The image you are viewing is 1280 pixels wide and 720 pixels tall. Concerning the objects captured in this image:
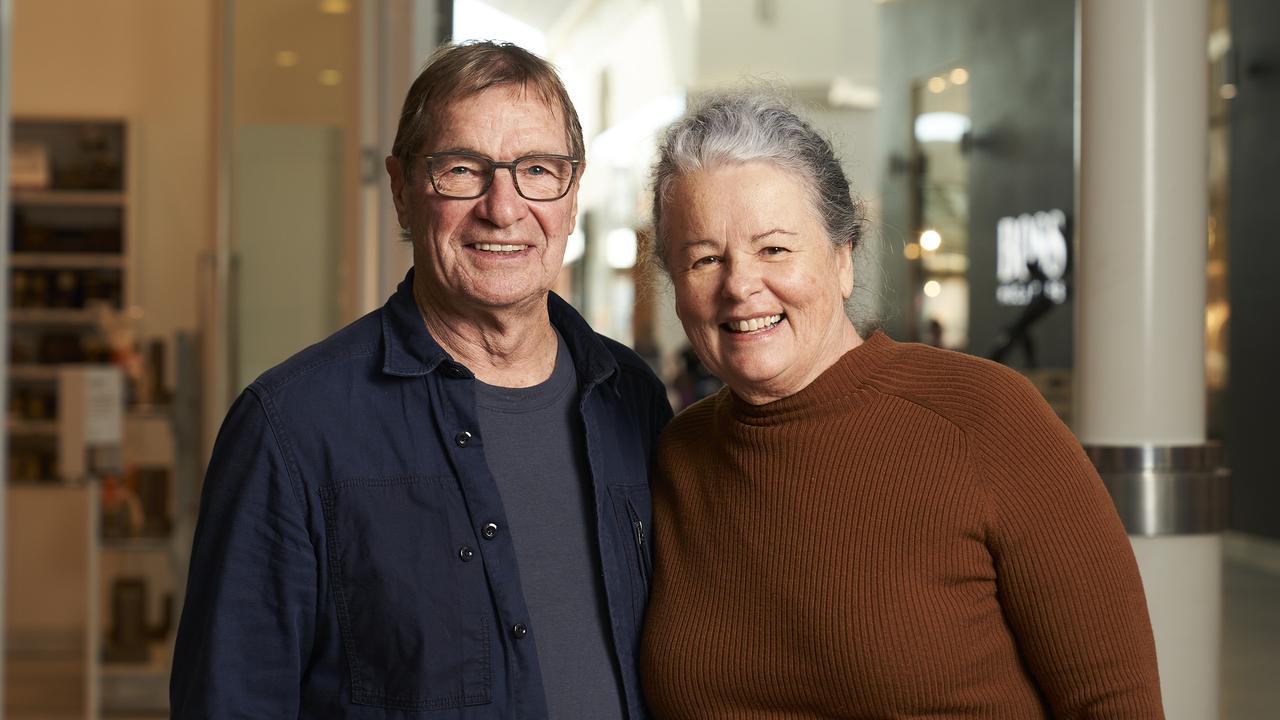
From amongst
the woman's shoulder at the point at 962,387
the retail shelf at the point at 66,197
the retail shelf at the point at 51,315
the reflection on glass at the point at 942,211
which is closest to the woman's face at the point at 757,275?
the woman's shoulder at the point at 962,387

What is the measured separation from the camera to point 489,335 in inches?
72.1

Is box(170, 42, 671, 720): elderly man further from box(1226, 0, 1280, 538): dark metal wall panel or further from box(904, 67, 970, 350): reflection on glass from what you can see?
box(904, 67, 970, 350): reflection on glass

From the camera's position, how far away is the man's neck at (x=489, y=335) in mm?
1819

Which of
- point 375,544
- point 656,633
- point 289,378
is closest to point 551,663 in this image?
point 656,633

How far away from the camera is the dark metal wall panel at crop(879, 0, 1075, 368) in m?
12.4

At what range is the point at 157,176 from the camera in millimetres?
7594

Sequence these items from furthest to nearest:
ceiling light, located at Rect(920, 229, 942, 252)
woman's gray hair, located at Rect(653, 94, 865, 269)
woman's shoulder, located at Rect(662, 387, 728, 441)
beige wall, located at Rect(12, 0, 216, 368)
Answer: ceiling light, located at Rect(920, 229, 942, 252) < beige wall, located at Rect(12, 0, 216, 368) < woman's shoulder, located at Rect(662, 387, 728, 441) < woman's gray hair, located at Rect(653, 94, 865, 269)

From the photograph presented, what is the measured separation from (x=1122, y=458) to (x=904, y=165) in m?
13.4

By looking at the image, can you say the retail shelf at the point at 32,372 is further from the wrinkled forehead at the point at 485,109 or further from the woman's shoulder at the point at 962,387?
the woman's shoulder at the point at 962,387

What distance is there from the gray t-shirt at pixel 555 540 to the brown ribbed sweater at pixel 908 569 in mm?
100

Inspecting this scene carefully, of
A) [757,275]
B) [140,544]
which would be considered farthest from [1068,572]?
[140,544]

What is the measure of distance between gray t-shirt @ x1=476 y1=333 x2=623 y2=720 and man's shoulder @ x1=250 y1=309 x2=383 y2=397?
0.52ft

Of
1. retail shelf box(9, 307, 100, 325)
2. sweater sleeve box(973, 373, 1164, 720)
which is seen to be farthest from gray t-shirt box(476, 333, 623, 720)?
retail shelf box(9, 307, 100, 325)

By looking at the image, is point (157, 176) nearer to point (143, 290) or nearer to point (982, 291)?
point (143, 290)
